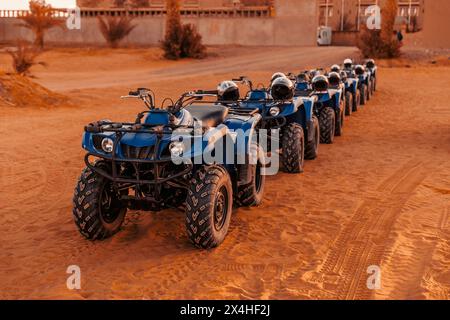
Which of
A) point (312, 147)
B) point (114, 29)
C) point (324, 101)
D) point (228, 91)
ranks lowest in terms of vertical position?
point (312, 147)

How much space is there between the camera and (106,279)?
412 cm

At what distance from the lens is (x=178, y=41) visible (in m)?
29.5

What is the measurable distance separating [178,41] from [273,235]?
2538cm

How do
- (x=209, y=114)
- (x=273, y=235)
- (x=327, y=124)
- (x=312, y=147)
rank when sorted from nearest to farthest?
(x=273, y=235) < (x=209, y=114) < (x=312, y=147) < (x=327, y=124)

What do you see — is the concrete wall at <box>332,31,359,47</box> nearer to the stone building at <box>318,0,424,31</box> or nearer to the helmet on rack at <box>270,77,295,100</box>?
the stone building at <box>318,0,424,31</box>

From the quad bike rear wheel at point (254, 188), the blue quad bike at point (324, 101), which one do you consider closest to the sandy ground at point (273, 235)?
the quad bike rear wheel at point (254, 188)

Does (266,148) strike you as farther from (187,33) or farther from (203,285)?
(187,33)

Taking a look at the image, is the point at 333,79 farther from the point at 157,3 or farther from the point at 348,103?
the point at 157,3

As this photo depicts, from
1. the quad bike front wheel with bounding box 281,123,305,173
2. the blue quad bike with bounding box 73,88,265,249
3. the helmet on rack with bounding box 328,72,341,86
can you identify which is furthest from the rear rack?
the helmet on rack with bounding box 328,72,341,86

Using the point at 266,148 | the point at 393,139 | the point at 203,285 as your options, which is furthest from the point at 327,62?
the point at 203,285

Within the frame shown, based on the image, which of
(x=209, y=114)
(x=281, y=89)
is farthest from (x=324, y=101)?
(x=209, y=114)

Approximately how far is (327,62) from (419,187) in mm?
20640

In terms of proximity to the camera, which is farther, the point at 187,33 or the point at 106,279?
the point at 187,33

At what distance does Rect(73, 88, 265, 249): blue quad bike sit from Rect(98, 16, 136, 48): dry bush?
3202 cm
